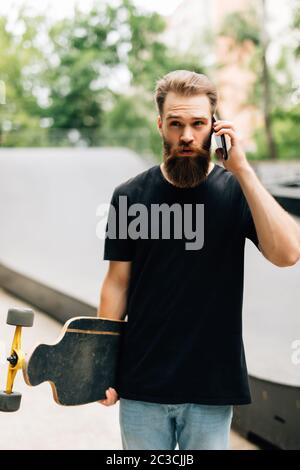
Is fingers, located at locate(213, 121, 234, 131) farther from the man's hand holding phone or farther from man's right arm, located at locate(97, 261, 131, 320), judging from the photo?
man's right arm, located at locate(97, 261, 131, 320)

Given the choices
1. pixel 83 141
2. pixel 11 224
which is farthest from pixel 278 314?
pixel 83 141

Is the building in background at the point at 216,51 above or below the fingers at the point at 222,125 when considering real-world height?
above

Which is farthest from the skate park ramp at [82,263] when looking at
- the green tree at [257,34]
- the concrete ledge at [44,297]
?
the green tree at [257,34]

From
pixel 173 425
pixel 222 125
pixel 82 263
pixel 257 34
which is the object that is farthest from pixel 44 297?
pixel 257 34

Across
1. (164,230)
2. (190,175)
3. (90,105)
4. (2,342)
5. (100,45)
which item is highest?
(100,45)

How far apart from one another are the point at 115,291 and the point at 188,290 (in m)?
0.27

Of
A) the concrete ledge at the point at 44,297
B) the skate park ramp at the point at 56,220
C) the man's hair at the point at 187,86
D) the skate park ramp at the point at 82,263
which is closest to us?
the man's hair at the point at 187,86

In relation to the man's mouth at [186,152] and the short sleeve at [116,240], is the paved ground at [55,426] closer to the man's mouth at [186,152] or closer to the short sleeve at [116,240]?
the short sleeve at [116,240]

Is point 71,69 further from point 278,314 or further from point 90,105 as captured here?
point 278,314

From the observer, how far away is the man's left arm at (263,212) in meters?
1.67

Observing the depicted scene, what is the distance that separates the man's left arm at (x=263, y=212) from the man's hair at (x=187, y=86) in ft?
0.39

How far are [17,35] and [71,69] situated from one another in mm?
3401

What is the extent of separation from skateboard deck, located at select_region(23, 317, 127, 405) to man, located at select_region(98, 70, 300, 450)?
0.04 metres

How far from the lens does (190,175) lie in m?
1.76
